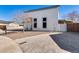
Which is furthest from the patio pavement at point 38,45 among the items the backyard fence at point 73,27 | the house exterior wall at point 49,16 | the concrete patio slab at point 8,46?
the backyard fence at point 73,27

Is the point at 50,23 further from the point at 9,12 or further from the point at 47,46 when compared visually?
the point at 9,12

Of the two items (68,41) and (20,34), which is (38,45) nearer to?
(20,34)

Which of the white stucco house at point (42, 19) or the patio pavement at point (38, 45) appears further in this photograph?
the white stucco house at point (42, 19)

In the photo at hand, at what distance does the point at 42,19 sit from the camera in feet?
11.8

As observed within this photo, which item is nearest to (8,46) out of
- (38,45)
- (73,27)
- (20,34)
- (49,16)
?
(20,34)

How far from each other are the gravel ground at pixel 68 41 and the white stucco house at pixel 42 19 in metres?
0.21

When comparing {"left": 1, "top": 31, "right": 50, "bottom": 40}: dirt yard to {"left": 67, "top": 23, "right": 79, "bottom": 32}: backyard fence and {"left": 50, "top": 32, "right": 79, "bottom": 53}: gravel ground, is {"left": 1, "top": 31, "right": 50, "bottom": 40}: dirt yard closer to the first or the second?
{"left": 50, "top": 32, "right": 79, "bottom": 53}: gravel ground

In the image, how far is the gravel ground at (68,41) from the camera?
3.33 metres

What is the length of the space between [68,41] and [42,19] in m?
0.78

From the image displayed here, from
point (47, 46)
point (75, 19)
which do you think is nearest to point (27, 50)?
point (47, 46)

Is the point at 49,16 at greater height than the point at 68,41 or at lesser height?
greater

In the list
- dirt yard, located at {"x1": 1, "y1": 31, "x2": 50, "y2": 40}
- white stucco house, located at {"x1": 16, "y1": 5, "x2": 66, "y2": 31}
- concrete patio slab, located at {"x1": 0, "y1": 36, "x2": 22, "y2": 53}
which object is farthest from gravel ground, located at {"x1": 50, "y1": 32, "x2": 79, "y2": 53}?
concrete patio slab, located at {"x1": 0, "y1": 36, "x2": 22, "y2": 53}

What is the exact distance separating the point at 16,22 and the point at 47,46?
2.95 feet

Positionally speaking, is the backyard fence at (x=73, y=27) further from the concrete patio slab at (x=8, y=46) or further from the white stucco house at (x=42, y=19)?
the concrete patio slab at (x=8, y=46)
